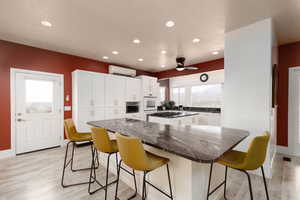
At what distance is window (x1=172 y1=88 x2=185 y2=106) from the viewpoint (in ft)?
19.5

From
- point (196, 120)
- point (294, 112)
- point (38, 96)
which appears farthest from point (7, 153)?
point (294, 112)

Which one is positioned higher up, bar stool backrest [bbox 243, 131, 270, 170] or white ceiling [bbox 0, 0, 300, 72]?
white ceiling [bbox 0, 0, 300, 72]

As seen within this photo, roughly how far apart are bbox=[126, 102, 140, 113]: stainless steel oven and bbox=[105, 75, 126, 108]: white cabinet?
273mm

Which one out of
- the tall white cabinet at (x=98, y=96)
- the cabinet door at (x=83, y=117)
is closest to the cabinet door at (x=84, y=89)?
the tall white cabinet at (x=98, y=96)

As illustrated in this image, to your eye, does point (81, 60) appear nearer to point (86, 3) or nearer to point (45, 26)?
point (45, 26)

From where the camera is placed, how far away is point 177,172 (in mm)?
1372

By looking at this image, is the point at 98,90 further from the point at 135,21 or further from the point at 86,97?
the point at 135,21

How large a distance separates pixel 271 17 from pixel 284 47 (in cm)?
167

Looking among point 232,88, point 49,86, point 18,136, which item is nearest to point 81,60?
point 49,86

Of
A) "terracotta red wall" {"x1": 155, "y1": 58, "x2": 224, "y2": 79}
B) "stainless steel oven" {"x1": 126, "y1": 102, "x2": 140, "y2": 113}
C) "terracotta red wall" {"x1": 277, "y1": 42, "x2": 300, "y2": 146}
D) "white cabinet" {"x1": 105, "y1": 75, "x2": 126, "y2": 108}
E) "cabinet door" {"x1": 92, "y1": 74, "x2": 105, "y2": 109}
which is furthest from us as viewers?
"stainless steel oven" {"x1": 126, "y1": 102, "x2": 140, "y2": 113}

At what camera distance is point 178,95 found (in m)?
6.08

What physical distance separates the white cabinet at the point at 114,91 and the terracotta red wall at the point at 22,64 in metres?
1.04

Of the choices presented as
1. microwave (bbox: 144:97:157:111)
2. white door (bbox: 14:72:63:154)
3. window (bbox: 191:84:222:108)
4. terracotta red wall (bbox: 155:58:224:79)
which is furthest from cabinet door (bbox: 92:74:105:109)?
window (bbox: 191:84:222:108)

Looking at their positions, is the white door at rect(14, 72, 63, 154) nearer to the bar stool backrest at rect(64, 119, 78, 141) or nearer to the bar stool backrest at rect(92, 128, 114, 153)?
the bar stool backrest at rect(64, 119, 78, 141)
